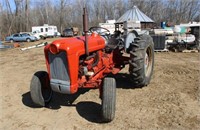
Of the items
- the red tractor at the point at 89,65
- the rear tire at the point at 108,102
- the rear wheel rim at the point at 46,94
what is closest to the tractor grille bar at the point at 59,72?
the red tractor at the point at 89,65

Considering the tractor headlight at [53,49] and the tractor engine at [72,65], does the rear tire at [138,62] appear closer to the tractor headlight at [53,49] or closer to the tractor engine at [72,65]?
the tractor engine at [72,65]

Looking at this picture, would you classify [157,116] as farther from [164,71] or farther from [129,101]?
[164,71]

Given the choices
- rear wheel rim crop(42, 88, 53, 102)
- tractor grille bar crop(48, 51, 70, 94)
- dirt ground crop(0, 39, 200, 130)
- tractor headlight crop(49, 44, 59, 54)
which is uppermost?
tractor headlight crop(49, 44, 59, 54)

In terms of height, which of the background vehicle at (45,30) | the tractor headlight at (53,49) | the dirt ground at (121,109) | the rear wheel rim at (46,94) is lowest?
the dirt ground at (121,109)

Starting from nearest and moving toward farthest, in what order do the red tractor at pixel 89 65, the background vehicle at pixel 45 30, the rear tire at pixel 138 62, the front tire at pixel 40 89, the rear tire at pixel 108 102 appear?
the rear tire at pixel 108 102 → the red tractor at pixel 89 65 → the front tire at pixel 40 89 → the rear tire at pixel 138 62 → the background vehicle at pixel 45 30

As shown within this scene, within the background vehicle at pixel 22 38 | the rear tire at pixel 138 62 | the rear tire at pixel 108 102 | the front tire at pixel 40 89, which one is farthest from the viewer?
the background vehicle at pixel 22 38

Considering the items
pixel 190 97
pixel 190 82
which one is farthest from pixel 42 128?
pixel 190 82

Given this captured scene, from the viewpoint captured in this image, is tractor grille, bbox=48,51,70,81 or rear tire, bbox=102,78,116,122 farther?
tractor grille, bbox=48,51,70,81

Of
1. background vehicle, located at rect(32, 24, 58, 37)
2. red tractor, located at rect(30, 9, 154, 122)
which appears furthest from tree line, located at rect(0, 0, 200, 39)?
red tractor, located at rect(30, 9, 154, 122)

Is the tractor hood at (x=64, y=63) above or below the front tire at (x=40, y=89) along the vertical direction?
→ above

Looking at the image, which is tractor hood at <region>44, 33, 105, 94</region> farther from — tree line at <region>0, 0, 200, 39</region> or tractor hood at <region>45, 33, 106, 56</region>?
tree line at <region>0, 0, 200, 39</region>

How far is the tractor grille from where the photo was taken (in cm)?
388

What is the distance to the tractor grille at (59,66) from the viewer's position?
3.88 meters

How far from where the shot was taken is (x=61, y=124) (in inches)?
152
